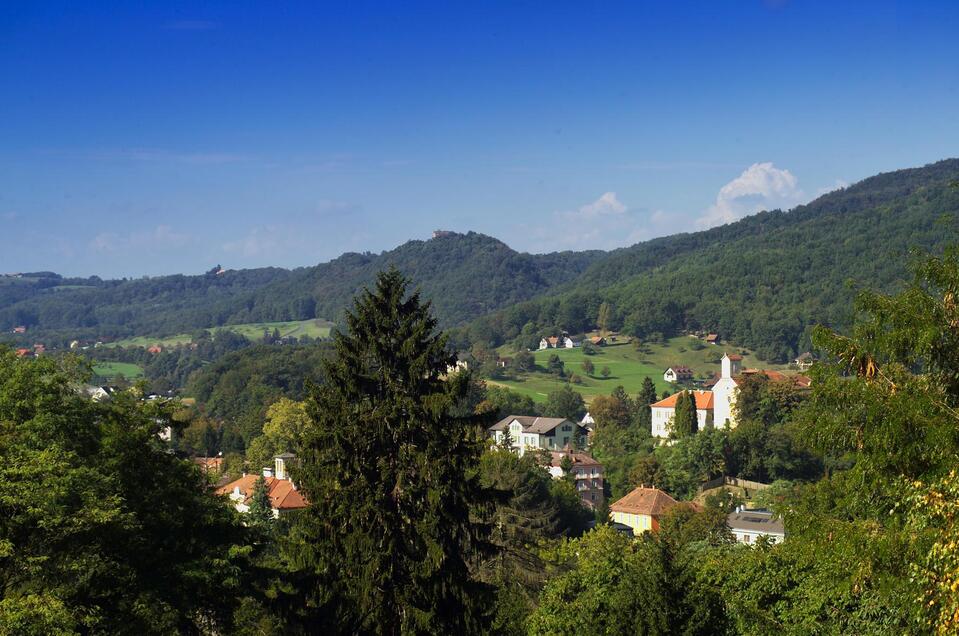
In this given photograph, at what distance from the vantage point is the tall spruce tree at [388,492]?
1619cm

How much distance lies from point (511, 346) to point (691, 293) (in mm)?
41162

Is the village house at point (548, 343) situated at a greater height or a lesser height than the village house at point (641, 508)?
greater

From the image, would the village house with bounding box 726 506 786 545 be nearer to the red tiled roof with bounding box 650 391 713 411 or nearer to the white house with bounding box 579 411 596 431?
the red tiled roof with bounding box 650 391 713 411

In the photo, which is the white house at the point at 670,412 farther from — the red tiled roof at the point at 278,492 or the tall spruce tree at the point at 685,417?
the red tiled roof at the point at 278,492

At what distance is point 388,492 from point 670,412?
7576 centimetres

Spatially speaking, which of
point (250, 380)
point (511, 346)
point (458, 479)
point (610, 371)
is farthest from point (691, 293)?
point (458, 479)

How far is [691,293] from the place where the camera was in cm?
18900

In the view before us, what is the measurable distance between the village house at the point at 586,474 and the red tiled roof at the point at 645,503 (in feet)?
24.0

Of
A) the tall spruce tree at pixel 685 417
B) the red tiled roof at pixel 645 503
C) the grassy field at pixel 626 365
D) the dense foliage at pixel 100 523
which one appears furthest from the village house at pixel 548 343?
the dense foliage at pixel 100 523

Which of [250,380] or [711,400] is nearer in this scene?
[711,400]

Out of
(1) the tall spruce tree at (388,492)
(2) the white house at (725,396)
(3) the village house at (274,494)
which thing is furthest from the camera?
(2) the white house at (725,396)

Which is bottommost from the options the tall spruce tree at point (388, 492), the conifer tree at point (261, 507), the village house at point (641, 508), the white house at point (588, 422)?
the white house at point (588, 422)

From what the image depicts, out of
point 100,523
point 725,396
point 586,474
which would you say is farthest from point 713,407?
point 100,523

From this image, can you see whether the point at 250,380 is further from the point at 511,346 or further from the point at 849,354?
the point at 849,354
